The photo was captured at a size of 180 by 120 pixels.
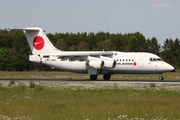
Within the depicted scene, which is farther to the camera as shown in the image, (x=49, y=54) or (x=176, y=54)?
(x=176, y=54)

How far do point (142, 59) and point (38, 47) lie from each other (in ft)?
40.6

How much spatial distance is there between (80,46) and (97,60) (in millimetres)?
76673

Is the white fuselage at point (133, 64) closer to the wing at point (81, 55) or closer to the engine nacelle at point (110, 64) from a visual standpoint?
the wing at point (81, 55)

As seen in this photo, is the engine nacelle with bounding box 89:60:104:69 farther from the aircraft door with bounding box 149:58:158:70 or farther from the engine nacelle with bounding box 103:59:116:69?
the aircraft door with bounding box 149:58:158:70

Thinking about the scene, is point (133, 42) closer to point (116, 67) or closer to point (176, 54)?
point (176, 54)

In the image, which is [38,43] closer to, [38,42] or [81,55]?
[38,42]

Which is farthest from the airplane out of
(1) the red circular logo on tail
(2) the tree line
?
(2) the tree line

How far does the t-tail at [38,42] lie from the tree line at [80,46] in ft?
185

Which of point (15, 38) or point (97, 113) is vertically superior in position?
point (15, 38)

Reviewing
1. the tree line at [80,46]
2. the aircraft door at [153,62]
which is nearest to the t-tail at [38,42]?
the aircraft door at [153,62]

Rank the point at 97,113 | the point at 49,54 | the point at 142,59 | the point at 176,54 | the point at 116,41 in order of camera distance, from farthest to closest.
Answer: the point at 116,41, the point at 176,54, the point at 49,54, the point at 142,59, the point at 97,113

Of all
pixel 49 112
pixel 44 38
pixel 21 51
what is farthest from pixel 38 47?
pixel 21 51

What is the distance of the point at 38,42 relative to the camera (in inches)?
1980

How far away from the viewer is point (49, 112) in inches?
668
